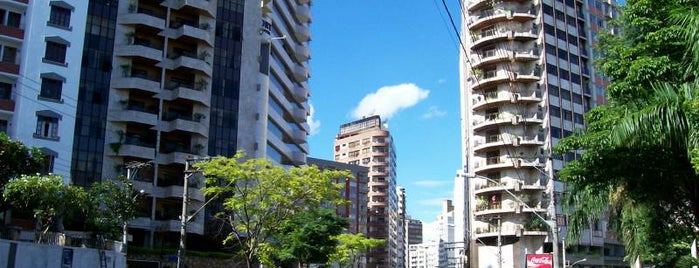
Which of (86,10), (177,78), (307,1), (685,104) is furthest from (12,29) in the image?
(685,104)

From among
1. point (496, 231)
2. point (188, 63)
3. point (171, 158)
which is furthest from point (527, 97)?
point (171, 158)

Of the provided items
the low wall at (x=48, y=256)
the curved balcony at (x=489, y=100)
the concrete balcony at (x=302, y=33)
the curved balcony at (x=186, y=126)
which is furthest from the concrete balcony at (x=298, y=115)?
the low wall at (x=48, y=256)

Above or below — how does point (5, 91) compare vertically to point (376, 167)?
below

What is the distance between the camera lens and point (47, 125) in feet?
176

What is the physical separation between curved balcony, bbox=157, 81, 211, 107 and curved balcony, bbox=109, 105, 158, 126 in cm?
→ 250

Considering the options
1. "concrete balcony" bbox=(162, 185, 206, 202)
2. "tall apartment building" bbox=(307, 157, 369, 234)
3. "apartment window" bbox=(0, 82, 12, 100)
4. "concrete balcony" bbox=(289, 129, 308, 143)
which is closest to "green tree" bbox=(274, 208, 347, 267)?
"concrete balcony" bbox=(162, 185, 206, 202)

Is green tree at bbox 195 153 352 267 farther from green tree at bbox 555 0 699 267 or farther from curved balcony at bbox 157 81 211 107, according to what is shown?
curved balcony at bbox 157 81 211 107

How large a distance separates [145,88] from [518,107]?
138 feet

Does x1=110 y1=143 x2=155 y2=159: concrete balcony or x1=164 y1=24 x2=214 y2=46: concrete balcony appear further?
x1=164 y1=24 x2=214 y2=46: concrete balcony

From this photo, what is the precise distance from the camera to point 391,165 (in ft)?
532

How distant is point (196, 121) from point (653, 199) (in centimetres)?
5046

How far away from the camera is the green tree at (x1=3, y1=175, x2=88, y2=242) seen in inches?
1430

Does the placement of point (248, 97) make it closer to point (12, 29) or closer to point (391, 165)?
point (12, 29)

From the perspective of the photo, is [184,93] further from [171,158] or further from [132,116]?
[171,158]
